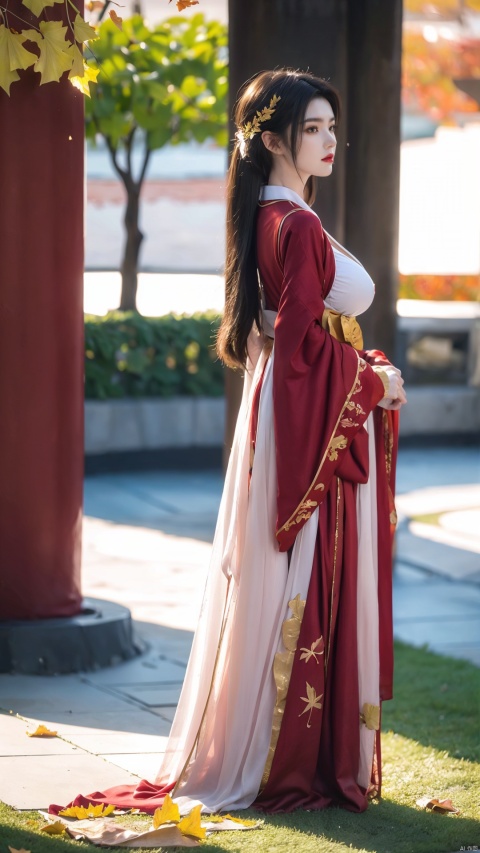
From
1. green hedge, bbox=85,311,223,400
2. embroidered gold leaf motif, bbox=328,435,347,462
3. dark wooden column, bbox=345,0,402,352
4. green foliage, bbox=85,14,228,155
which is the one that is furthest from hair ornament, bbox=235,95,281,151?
green hedge, bbox=85,311,223,400

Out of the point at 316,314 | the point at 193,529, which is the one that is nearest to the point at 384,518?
the point at 316,314

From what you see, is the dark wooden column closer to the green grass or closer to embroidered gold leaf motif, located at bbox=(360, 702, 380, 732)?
the green grass

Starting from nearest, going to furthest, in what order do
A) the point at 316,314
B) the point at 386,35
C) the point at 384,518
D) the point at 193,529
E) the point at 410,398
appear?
the point at 316,314, the point at 384,518, the point at 386,35, the point at 193,529, the point at 410,398

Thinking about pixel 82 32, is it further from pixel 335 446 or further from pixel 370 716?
pixel 370 716

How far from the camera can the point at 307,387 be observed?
Answer: 11.6 feet

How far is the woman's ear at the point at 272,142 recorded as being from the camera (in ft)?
11.9

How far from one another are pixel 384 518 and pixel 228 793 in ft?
2.75

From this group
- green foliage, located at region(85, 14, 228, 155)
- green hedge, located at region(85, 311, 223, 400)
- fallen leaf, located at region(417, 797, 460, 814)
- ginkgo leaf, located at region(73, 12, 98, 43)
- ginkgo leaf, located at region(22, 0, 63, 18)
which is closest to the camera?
fallen leaf, located at region(417, 797, 460, 814)

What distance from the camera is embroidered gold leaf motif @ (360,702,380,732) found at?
3.64 metres

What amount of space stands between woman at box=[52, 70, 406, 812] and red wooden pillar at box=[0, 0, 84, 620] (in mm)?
1356

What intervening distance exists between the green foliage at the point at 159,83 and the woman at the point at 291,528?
5584 millimetres

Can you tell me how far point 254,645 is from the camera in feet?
11.9

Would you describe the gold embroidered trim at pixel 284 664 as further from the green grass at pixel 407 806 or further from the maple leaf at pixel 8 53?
the maple leaf at pixel 8 53

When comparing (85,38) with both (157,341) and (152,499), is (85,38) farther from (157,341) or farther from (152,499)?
(157,341)
